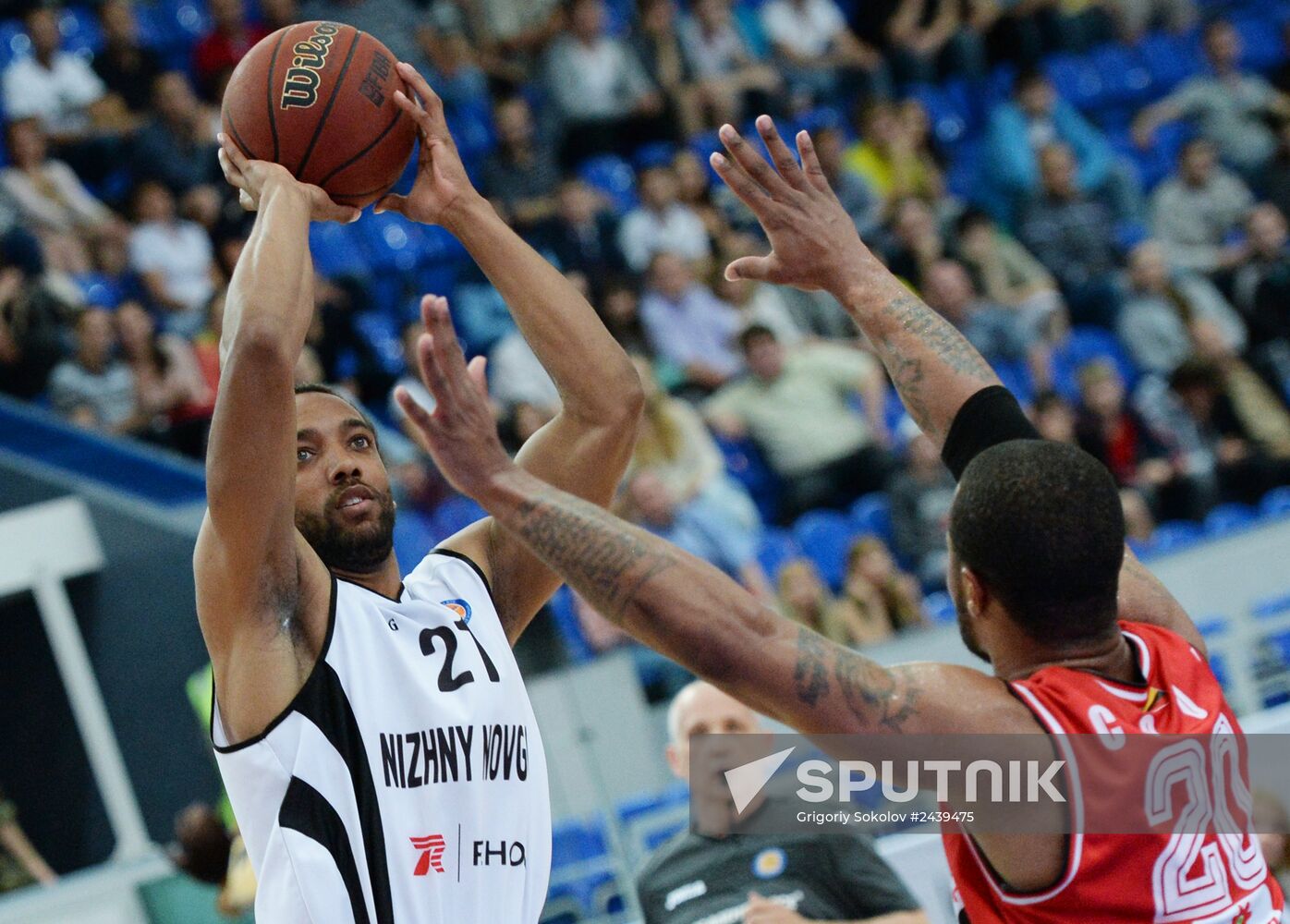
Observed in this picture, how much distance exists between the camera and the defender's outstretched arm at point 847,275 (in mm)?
3148

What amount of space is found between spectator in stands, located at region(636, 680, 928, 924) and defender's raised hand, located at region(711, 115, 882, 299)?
1885mm

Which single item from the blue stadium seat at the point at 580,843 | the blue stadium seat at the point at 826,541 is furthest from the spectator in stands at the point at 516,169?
the blue stadium seat at the point at 580,843

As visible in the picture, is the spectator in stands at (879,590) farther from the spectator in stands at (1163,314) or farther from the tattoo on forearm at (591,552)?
the tattoo on forearm at (591,552)

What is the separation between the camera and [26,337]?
8180 millimetres

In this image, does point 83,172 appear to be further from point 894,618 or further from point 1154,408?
point 1154,408

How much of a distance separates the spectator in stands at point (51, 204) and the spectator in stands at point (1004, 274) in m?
5.61

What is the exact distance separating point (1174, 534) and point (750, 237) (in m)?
3.63

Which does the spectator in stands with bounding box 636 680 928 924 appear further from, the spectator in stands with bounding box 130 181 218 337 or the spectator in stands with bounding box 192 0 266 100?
the spectator in stands with bounding box 192 0 266 100

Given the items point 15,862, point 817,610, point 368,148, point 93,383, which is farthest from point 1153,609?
point 93,383

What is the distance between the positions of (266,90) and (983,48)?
10560mm

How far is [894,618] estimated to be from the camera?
8.10 m

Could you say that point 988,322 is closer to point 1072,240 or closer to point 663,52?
point 1072,240

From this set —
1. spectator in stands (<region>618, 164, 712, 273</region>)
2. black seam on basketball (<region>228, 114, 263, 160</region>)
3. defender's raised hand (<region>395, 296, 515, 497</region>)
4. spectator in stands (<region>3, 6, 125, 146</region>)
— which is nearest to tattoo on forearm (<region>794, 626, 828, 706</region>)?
defender's raised hand (<region>395, 296, 515, 497</region>)

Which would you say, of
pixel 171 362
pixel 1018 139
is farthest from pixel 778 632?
pixel 1018 139
